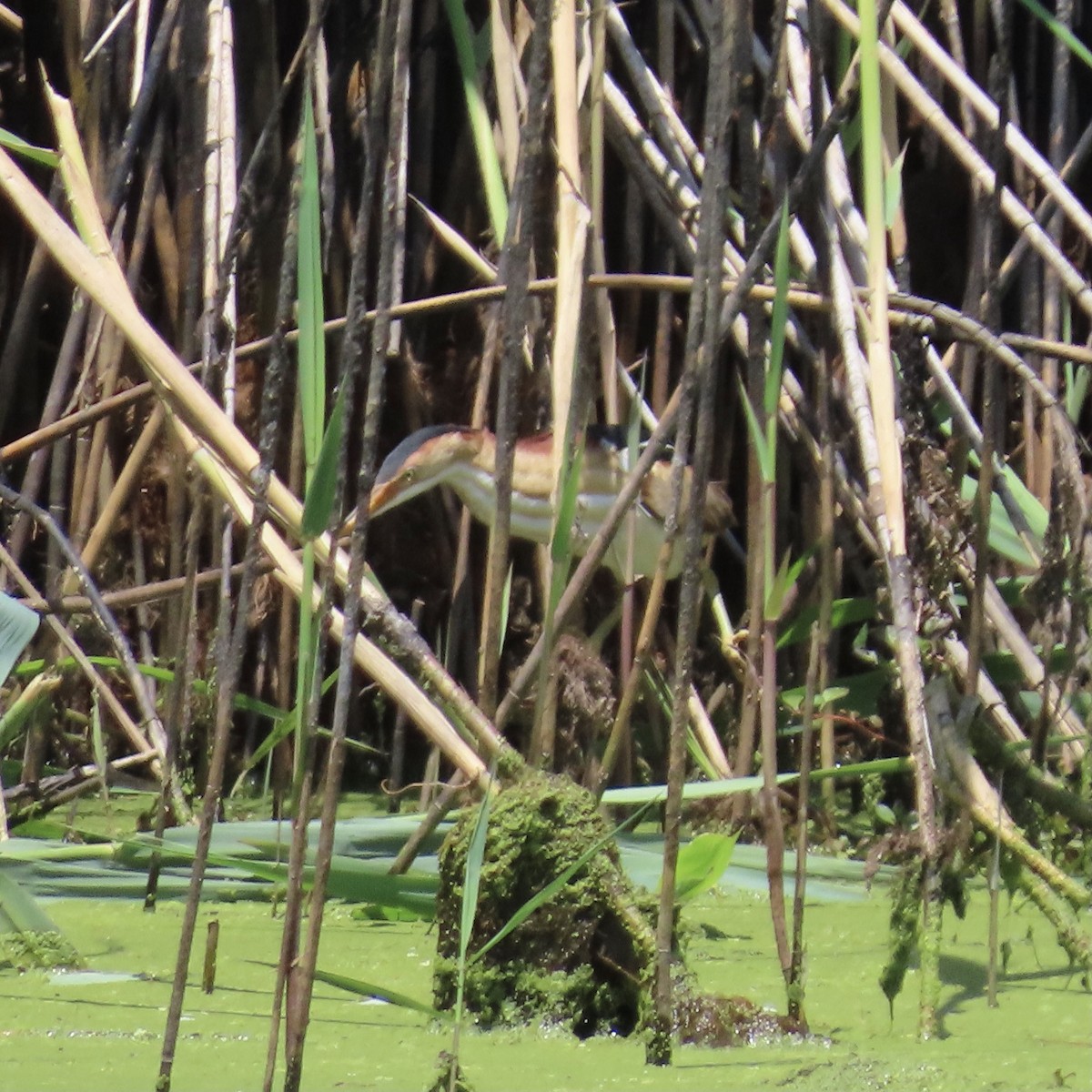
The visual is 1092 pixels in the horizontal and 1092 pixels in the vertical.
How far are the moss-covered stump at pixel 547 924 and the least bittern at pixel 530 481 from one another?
881 mm

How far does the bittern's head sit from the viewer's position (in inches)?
84.2

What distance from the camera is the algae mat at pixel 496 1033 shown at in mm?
1064

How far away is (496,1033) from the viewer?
1.20 metres

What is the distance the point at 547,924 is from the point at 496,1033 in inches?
3.5

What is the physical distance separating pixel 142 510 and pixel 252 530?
57.4 inches

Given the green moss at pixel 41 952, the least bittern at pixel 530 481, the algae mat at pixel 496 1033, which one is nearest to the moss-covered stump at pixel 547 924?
the algae mat at pixel 496 1033

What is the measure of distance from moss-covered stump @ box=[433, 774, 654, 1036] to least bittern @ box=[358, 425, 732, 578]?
2.89 feet

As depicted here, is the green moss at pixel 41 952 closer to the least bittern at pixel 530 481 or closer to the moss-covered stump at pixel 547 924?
the moss-covered stump at pixel 547 924

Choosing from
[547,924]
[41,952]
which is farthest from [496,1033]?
[41,952]

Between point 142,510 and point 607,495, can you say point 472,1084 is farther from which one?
point 142,510

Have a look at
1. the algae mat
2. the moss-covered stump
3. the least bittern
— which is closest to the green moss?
the algae mat

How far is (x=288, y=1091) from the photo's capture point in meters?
0.93

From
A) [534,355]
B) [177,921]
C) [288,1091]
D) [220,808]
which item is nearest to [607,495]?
Result: [534,355]

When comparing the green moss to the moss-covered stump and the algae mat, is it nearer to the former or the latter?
the algae mat
